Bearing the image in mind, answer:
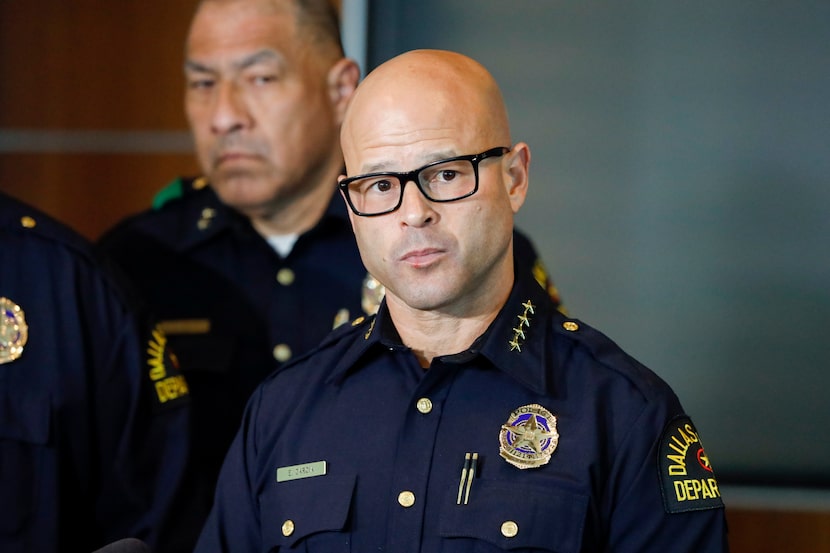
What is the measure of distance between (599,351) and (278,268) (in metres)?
1.09

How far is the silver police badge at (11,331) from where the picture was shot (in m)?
2.06

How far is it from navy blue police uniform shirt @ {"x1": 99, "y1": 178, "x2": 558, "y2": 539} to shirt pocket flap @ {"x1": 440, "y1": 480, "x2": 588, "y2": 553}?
2.94ft

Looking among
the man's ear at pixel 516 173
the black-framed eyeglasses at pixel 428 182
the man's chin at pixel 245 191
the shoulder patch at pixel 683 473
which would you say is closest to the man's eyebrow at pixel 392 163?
the black-framed eyeglasses at pixel 428 182

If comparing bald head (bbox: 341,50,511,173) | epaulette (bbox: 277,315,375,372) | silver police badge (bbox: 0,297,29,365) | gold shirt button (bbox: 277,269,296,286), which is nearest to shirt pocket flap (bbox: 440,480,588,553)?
epaulette (bbox: 277,315,375,372)

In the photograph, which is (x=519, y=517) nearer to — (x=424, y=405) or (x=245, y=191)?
(x=424, y=405)

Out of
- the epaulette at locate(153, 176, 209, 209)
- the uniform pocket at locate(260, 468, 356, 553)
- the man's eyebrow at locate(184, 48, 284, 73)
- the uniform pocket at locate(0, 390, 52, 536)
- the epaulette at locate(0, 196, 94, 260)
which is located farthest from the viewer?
the epaulette at locate(153, 176, 209, 209)

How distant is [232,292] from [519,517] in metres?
1.20

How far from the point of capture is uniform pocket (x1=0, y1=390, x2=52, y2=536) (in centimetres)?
201

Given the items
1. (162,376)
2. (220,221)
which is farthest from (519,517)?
(220,221)

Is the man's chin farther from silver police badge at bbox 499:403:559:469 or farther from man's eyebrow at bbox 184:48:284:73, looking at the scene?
silver police badge at bbox 499:403:559:469

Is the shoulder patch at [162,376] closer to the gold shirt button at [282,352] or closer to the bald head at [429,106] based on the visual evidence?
the gold shirt button at [282,352]

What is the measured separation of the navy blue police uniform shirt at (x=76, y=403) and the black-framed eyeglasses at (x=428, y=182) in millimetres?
749

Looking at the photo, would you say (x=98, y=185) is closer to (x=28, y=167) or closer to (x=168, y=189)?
(x=28, y=167)

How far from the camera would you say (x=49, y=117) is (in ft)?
11.0
